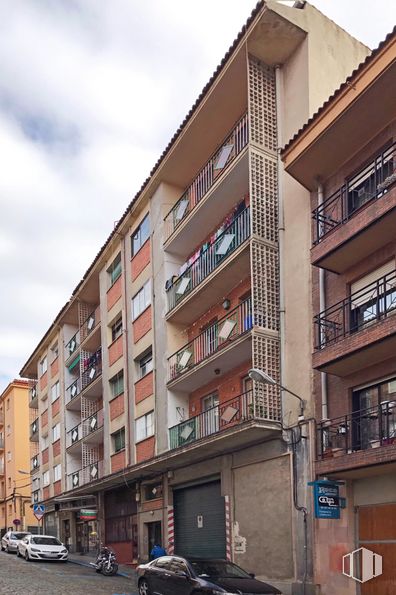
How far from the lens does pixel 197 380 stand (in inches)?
886

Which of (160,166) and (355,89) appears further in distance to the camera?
(160,166)

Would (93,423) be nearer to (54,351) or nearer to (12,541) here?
(12,541)

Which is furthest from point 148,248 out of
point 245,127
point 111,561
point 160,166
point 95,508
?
point 95,508

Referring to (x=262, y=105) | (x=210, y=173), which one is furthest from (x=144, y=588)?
(x=262, y=105)

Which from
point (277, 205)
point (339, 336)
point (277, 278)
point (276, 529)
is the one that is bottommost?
point (276, 529)

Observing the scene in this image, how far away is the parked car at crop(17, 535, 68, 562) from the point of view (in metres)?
28.2

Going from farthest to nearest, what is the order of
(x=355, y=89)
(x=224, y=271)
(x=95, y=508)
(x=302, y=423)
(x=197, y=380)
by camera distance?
(x=95, y=508), (x=197, y=380), (x=224, y=271), (x=302, y=423), (x=355, y=89)

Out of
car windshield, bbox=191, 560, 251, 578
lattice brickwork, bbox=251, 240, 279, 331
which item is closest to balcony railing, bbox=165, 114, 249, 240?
lattice brickwork, bbox=251, 240, 279, 331

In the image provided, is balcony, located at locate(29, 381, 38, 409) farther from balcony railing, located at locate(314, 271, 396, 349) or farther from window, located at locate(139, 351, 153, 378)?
balcony railing, located at locate(314, 271, 396, 349)

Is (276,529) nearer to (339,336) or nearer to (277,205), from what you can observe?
(339,336)

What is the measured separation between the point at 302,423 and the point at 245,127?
843cm

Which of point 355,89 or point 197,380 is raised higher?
point 355,89

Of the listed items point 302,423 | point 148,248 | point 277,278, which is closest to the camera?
point 302,423

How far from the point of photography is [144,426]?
25562 millimetres
